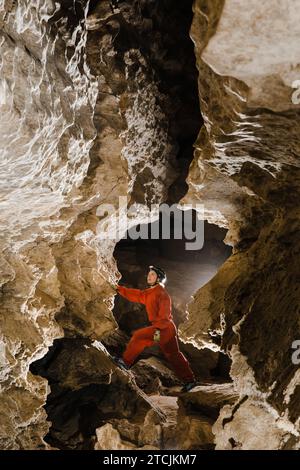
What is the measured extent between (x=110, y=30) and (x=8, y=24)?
4.64 ft

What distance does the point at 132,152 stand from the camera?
15.6 feet

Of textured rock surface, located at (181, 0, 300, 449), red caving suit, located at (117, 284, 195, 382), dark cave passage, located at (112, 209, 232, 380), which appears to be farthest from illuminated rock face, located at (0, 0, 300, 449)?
dark cave passage, located at (112, 209, 232, 380)

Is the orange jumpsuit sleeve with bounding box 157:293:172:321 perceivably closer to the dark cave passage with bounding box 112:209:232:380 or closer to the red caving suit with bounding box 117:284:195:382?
the red caving suit with bounding box 117:284:195:382

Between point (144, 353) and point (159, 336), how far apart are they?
4.34m

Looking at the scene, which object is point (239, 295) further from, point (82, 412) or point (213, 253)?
point (213, 253)

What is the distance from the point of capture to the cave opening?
4199mm

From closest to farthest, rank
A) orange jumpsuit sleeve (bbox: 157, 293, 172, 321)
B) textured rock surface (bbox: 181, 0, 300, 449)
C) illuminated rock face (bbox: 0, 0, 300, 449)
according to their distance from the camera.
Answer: textured rock surface (bbox: 181, 0, 300, 449), illuminated rock face (bbox: 0, 0, 300, 449), orange jumpsuit sleeve (bbox: 157, 293, 172, 321)

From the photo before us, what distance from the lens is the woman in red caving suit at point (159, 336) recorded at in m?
5.84

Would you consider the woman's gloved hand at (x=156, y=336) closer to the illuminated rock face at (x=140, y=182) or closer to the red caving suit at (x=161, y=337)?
the red caving suit at (x=161, y=337)

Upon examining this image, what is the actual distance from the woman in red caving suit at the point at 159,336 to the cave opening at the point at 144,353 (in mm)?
834

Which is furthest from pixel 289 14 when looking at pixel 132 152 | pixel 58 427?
pixel 58 427

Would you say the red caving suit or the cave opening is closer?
the cave opening

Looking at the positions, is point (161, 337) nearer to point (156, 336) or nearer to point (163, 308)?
point (156, 336)

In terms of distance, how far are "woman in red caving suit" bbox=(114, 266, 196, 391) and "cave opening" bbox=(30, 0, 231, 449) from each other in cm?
83
